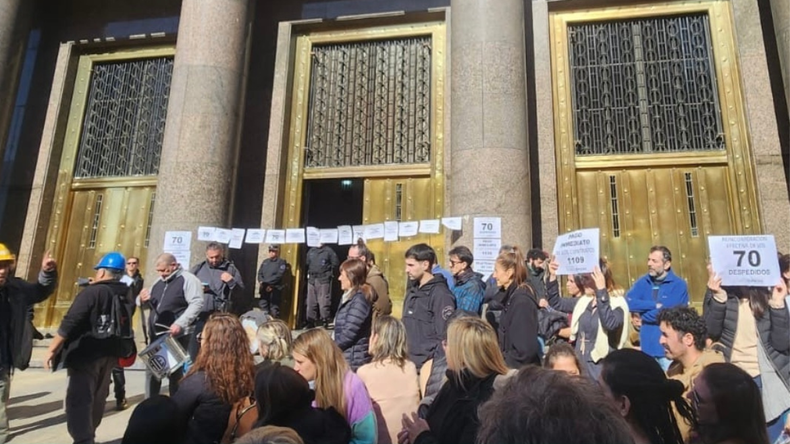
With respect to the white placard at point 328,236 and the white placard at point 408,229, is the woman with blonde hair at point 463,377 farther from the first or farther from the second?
the white placard at point 328,236

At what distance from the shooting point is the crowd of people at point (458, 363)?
211 centimetres

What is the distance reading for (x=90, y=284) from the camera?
16.1 ft

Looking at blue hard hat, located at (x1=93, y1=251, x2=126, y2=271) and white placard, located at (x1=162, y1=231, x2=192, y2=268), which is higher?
white placard, located at (x1=162, y1=231, x2=192, y2=268)

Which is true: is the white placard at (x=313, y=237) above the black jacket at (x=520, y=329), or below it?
above

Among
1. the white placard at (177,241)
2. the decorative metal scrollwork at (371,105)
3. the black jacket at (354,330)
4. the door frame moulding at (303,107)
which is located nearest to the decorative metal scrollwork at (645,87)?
the door frame moulding at (303,107)

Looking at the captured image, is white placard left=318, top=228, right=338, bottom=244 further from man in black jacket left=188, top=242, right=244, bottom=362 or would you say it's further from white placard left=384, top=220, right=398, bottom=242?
man in black jacket left=188, top=242, right=244, bottom=362

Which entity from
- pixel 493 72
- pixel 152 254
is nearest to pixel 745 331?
A: pixel 493 72

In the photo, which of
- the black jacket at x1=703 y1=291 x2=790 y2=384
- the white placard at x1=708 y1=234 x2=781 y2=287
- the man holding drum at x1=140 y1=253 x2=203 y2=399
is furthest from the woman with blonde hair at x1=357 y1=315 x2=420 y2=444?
the white placard at x1=708 y1=234 x2=781 y2=287

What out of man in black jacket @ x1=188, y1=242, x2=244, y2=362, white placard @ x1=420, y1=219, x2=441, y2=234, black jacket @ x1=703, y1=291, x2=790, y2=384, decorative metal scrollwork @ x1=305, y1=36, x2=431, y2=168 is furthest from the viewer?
decorative metal scrollwork @ x1=305, y1=36, x2=431, y2=168

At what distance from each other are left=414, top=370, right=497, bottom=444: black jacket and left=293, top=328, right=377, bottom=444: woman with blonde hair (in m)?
0.39

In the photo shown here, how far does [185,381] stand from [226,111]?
7.04m

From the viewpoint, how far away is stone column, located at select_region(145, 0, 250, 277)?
8.86m

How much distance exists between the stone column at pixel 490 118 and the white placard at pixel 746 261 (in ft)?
10.5

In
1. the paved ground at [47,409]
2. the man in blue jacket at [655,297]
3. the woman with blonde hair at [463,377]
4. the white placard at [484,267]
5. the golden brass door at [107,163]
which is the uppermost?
the golden brass door at [107,163]
